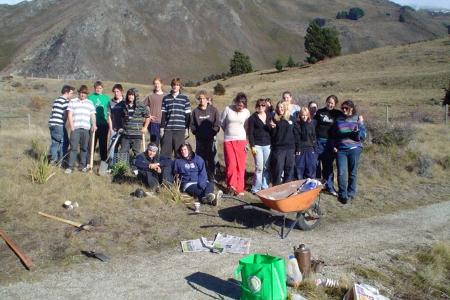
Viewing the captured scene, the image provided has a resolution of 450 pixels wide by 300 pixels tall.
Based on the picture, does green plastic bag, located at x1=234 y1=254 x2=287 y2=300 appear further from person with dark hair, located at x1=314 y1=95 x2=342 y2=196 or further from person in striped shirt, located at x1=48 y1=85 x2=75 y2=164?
person in striped shirt, located at x1=48 y1=85 x2=75 y2=164

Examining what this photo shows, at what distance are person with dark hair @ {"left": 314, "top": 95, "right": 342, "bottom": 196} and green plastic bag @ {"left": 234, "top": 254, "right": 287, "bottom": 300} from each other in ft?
15.2

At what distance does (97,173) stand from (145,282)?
414 centimetres

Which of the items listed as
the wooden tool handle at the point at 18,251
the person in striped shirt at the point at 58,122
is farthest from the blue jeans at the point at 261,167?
the wooden tool handle at the point at 18,251

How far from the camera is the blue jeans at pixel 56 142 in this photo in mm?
9084

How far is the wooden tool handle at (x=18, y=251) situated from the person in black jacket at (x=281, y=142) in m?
4.23

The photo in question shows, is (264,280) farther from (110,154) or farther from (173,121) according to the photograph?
(110,154)

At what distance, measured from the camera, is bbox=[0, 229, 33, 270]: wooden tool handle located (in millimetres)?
5668

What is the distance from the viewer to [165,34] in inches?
4756

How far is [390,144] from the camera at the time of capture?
13008 mm

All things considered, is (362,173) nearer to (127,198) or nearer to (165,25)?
(127,198)

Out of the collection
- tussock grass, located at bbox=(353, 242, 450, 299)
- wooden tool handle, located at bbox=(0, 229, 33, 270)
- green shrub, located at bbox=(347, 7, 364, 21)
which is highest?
green shrub, located at bbox=(347, 7, 364, 21)

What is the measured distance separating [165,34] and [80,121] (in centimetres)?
11600

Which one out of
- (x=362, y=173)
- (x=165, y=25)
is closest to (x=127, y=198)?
(x=362, y=173)

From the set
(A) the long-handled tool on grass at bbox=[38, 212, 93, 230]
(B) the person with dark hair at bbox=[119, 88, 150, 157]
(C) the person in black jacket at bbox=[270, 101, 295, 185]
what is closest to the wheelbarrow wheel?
(C) the person in black jacket at bbox=[270, 101, 295, 185]
